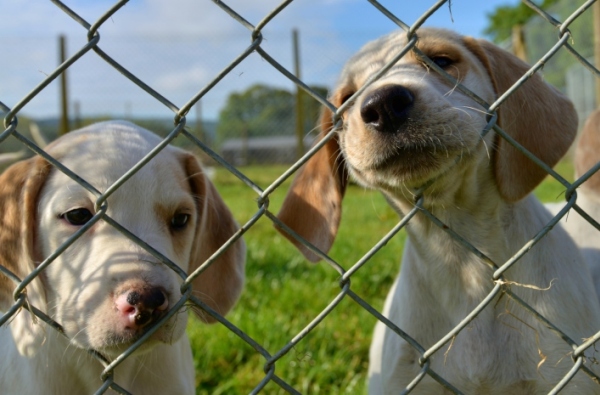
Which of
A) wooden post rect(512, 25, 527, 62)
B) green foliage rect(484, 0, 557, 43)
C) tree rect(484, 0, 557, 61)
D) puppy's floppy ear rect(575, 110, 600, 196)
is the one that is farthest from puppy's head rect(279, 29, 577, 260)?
green foliage rect(484, 0, 557, 43)

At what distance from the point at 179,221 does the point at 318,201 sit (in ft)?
1.89

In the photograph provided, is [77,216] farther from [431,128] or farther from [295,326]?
[295,326]

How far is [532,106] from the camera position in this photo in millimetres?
2436

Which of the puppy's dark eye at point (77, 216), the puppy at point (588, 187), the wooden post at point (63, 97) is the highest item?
the puppy at point (588, 187)

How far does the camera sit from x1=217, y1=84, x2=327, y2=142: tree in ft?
62.0

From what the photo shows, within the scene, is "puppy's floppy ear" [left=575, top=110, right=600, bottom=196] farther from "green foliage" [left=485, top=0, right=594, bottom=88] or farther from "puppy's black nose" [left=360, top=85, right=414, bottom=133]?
"green foliage" [left=485, top=0, right=594, bottom=88]

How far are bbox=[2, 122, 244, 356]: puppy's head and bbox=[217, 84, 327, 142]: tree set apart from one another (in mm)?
15586

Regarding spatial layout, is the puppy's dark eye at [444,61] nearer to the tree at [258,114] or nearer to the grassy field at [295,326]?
the grassy field at [295,326]

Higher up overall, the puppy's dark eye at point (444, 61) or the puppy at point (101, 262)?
the puppy's dark eye at point (444, 61)

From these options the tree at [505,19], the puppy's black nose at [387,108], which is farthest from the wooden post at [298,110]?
the tree at [505,19]

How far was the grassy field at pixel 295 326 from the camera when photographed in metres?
3.43

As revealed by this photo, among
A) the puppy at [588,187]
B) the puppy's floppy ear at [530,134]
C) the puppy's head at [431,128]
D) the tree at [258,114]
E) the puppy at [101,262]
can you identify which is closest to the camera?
the puppy at [101,262]

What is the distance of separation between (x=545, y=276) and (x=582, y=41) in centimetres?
1141

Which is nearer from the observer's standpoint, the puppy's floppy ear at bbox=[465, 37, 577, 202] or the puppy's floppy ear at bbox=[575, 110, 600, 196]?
the puppy's floppy ear at bbox=[465, 37, 577, 202]
